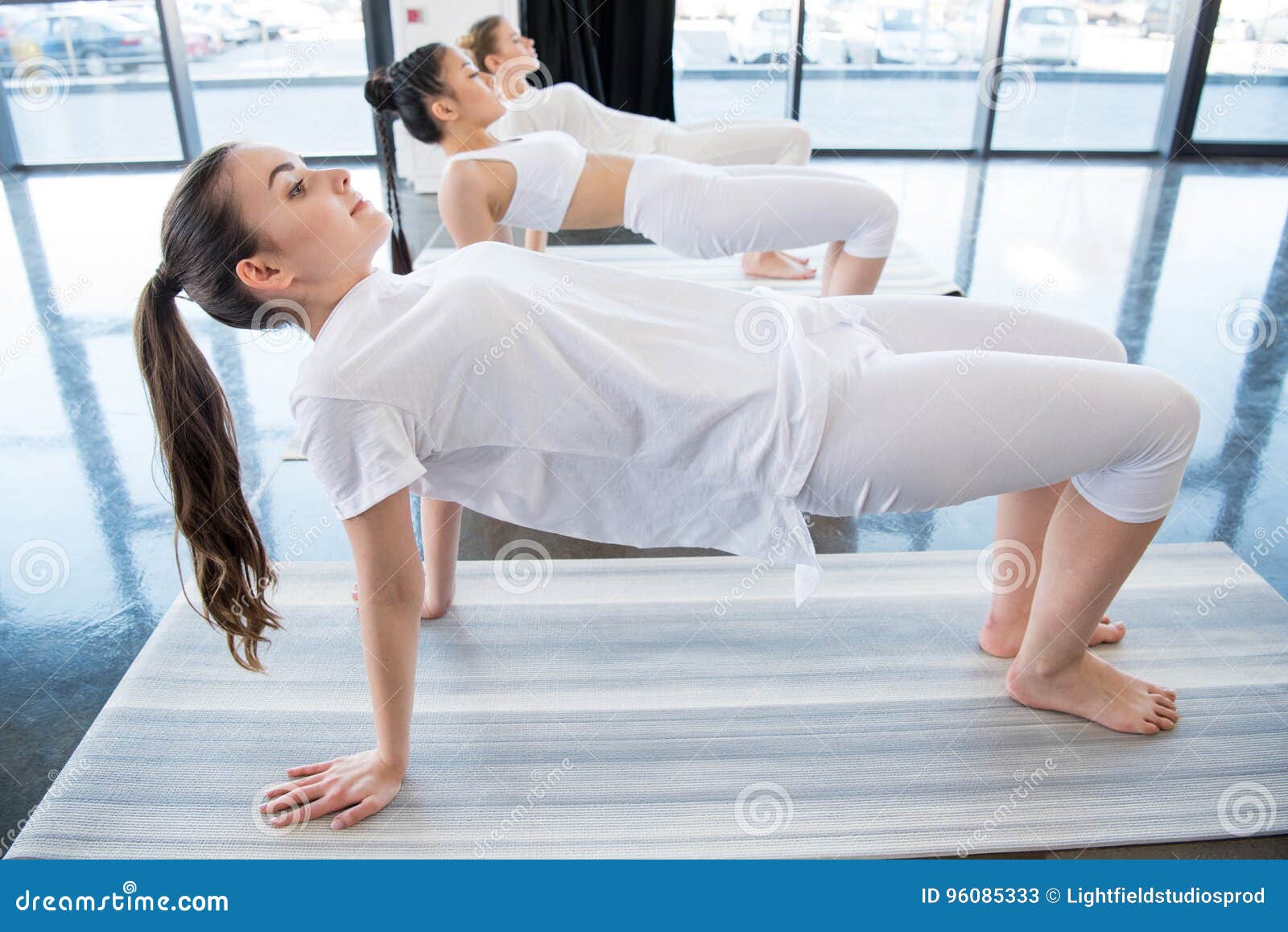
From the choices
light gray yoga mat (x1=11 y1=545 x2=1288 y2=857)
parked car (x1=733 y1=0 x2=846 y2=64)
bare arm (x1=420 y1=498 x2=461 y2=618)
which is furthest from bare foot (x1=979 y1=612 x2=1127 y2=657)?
parked car (x1=733 y1=0 x2=846 y2=64)

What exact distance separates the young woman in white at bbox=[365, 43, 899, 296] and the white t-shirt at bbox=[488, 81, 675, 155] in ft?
2.67

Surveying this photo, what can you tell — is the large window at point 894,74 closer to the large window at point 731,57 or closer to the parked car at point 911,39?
the parked car at point 911,39

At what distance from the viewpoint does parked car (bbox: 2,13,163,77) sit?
5.07 m

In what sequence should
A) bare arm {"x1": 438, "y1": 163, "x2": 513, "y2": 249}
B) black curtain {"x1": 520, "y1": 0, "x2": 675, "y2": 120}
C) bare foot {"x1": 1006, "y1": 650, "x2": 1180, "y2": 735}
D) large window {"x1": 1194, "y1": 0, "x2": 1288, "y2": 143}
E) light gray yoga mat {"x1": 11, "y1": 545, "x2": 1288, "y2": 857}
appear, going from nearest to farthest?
light gray yoga mat {"x1": 11, "y1": 545, "x2": 1288, "y2": 857}, bare foot {"x1": 1006, "y1": 650, "x2": 1180, "y2": 735}, bare arm {"x1": 438, "y1": 163, "x2": 513, "y2": 249}, black curtain {"x1": 520, "y1": 0, "x2": 675, "y2": 120}, large window {"x1": 1194, "y1": 0, "x2": 1288, "y2": 143}

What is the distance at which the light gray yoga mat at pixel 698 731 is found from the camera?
129cm

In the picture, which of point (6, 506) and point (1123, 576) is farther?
point (6, 506)

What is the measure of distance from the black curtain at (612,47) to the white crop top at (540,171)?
2669mm

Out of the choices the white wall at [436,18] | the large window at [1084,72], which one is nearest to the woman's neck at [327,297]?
the white wall at [436,18]

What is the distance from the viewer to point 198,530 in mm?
1217

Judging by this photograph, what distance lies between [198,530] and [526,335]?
1.57ft

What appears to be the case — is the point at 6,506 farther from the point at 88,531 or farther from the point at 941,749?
the point at 941,749

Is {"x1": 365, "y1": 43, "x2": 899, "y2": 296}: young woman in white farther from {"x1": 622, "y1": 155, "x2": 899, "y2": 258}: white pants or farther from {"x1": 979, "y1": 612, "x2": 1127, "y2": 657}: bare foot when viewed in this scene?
{"x1": 979, "y1": 612, "x2": 1127, "y2": 657}: bare foot

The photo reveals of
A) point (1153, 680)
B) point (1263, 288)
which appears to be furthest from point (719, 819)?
point (1263, 288)

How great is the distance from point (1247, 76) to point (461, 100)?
16.4ft
